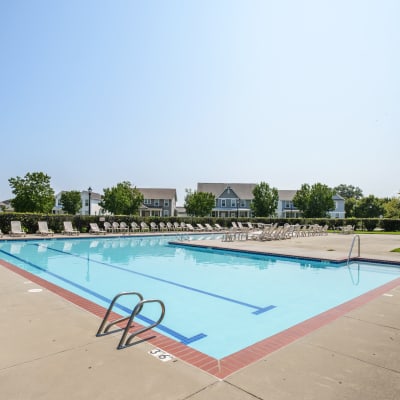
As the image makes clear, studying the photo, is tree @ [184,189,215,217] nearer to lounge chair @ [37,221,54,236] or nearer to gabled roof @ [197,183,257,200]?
gabled roof @ [197,183,257,200]

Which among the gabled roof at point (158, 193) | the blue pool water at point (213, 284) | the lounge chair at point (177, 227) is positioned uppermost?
the gabled roof at point (158, 193)

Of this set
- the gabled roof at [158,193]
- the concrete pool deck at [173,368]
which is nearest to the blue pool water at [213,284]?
the concrete pool deck at [173,368]

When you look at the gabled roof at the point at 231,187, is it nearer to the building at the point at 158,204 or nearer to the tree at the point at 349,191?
the building at the point at 158,204

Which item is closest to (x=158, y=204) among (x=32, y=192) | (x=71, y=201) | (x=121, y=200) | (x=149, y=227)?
(x=121, y=200)

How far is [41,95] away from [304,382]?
61.5ft

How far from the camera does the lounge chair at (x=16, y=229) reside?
19.6 m

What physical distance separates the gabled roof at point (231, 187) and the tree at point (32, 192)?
35174mm

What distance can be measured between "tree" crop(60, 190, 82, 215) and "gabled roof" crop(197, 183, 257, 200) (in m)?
26.9

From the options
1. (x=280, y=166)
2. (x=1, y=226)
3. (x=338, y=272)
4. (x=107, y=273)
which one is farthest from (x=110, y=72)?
(x=280, y=166)

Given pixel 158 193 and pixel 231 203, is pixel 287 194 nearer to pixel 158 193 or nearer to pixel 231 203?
pixel 231 203

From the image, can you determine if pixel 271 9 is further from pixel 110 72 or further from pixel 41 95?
pixel 41 95

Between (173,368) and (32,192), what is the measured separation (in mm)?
38360

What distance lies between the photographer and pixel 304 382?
10.2 ft

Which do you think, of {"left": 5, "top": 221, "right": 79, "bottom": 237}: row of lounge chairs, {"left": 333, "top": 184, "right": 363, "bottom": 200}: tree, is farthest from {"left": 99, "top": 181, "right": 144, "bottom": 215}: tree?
{"left": 333, "top": 184, "right": 363, "bottom": 200}: tree
